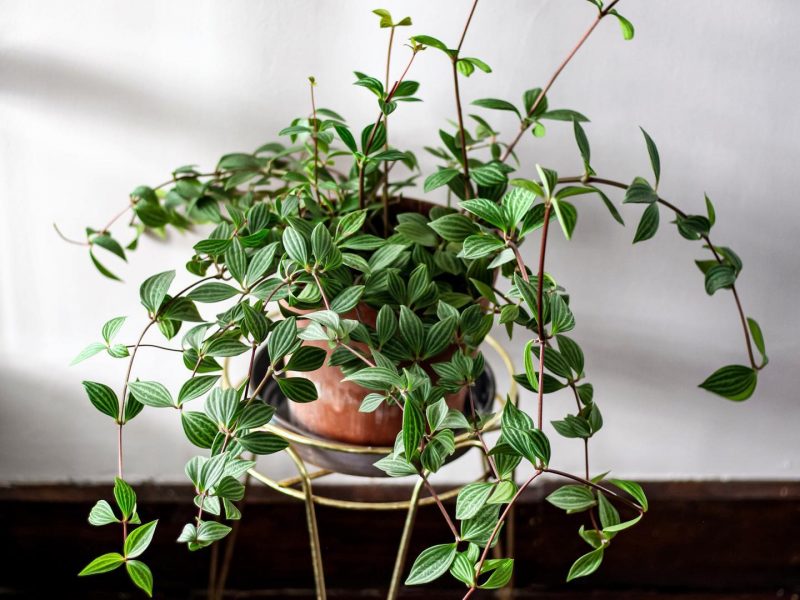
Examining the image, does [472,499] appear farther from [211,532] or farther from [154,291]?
[154,291]

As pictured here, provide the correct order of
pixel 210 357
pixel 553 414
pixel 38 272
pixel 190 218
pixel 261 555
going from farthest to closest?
pixel 261 555 < pixel 553 414 < pixel 38 272 < pixel 190 218 < pixel 210 357

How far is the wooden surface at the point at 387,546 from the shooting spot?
4.23 feet

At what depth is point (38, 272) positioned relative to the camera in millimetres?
1126

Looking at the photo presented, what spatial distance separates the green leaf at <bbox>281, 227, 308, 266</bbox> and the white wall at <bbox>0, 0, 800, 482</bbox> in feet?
1.33

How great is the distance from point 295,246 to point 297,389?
13cm

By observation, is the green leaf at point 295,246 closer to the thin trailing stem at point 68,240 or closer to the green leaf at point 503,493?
the green leaf at point 503,493

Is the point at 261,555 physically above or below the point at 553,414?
below

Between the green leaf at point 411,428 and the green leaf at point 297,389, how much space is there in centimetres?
12

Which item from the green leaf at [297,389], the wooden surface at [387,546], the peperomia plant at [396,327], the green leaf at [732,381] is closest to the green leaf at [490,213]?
the peperomia plant at [396,327]

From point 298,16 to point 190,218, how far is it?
31 centimetres

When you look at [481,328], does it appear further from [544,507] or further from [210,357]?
[544,507]

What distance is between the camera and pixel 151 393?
65cm

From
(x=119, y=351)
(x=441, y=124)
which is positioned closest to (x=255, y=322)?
(x=119, y=351)

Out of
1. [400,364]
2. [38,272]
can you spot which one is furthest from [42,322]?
[400,364]
